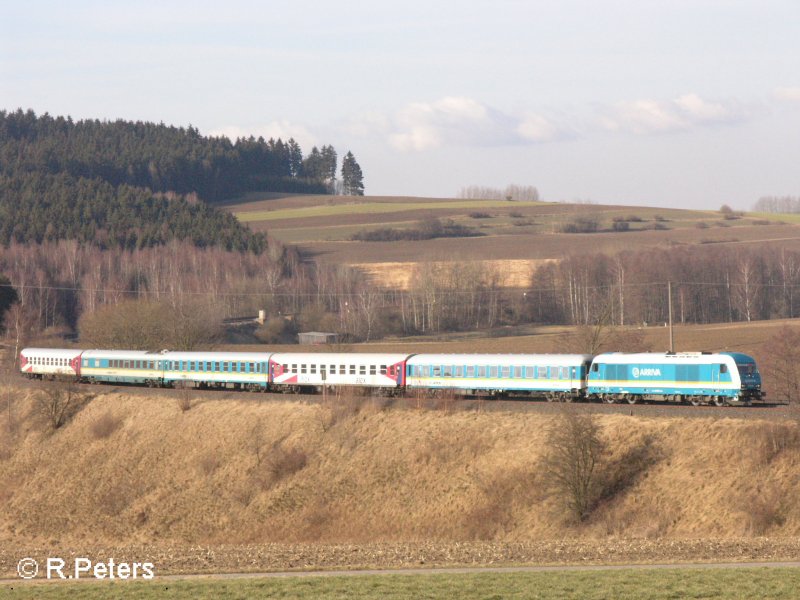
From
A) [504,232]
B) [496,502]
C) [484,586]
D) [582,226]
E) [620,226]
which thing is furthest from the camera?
[504,232]

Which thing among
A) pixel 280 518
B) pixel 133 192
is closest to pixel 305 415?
pixel 280 518

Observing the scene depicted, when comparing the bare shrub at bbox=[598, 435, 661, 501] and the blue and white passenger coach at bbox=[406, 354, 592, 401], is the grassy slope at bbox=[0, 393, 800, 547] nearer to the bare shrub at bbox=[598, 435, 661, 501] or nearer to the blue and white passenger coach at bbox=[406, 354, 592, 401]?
the bare shrub at bbox=[598, 435, 661, 501]

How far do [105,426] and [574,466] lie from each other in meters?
29.0

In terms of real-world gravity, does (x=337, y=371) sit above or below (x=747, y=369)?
below

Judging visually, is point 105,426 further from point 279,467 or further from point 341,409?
point 341,409

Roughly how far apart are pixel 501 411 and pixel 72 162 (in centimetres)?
16654

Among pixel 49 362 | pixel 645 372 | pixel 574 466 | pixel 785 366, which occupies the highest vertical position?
pixel 645 372

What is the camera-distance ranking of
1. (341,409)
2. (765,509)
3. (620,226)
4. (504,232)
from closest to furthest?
(765,509)
(341,409)
(620,226)
(504,232)

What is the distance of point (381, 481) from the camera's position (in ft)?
140

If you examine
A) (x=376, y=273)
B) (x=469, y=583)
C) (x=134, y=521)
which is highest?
(x=376, y=273)

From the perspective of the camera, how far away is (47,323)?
124 metres

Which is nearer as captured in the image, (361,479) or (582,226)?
(361,479)

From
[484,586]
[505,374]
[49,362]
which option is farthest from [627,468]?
[49,362]

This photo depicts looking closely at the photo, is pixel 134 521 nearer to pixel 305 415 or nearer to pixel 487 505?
pixel 305 415
